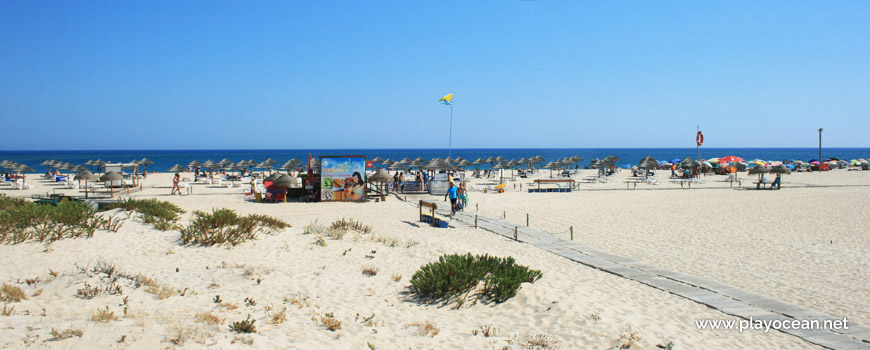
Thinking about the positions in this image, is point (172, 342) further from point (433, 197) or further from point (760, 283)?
point (433, 197)

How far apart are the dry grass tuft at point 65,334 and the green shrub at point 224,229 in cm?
527

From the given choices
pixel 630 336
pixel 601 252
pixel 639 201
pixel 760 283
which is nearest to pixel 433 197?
pixel 639 201

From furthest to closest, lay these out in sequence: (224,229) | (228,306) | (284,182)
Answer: (284,182), (224,229), (228,306)

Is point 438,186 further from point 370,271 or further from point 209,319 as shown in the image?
point 209,319

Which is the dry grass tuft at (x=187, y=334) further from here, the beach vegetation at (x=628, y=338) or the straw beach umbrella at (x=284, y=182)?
the straw beach umbrella at (x=284, y=182)

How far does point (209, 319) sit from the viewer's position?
237 inches

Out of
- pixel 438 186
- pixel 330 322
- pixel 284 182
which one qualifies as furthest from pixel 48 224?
pixel 438 186

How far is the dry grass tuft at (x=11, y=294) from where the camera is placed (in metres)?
6.55

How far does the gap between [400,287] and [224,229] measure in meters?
5.59

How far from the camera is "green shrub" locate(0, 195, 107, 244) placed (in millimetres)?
10180

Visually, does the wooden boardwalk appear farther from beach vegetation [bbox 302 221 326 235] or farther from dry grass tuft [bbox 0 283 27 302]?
dry grass tuft [bbox 0 283 27 302]

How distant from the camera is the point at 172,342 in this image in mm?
5242

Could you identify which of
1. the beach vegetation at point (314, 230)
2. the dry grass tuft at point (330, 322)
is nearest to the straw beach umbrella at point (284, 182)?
the beach vegetation at point (314, 230)

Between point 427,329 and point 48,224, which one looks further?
point 48,224
